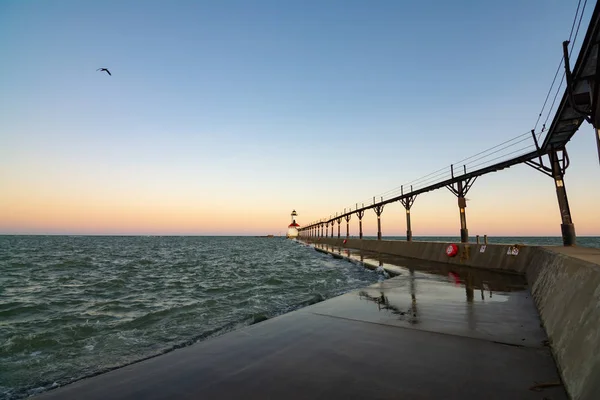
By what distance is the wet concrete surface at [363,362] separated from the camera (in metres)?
3.56

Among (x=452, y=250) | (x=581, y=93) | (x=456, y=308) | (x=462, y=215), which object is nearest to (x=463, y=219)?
(x=462, y=215)

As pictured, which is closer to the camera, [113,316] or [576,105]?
[576,105]

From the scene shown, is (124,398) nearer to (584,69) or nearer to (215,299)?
(215,299)

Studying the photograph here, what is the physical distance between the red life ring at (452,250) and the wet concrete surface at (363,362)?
11743 mm

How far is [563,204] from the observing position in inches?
548

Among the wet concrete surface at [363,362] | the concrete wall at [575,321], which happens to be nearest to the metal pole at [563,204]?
the concrete wall at [575,321]

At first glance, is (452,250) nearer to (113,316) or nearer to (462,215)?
(462,215)

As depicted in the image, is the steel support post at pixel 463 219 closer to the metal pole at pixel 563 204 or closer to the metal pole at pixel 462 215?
the metal pole at pixel 462 215

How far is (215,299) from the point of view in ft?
40.8

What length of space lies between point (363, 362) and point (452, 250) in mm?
16793

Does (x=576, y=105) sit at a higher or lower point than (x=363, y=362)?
higher

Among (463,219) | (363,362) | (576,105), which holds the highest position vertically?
(576,105)

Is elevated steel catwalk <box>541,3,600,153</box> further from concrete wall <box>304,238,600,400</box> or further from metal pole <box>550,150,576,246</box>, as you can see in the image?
concrete wall <box>304,238,600,400</box>

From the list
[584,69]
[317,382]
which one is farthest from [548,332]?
[584,69]
